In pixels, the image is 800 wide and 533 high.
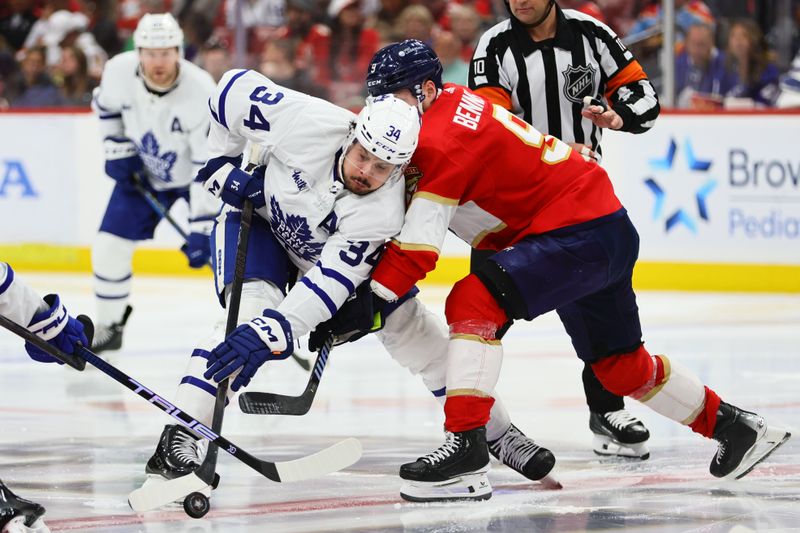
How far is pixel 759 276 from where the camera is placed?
22.1ft

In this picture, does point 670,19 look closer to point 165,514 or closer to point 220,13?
point 220,13

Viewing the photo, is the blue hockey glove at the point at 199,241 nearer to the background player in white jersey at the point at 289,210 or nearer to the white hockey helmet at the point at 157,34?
the white hockey helmet at the point at 157,34

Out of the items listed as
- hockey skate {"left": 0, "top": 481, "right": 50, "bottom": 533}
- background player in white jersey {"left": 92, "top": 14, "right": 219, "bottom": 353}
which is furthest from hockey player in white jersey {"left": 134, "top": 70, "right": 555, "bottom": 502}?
background player in white jersey {"left": 92, "top": 14, "right": 219, "bottom": 353}

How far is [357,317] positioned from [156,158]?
2408 mm

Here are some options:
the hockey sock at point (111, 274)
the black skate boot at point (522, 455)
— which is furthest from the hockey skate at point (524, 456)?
the hockey sock at point (111, 274)

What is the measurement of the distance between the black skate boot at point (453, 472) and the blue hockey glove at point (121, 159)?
250 cm

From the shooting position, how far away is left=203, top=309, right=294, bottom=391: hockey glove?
10.0 feet

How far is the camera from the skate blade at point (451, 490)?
10.8 feet

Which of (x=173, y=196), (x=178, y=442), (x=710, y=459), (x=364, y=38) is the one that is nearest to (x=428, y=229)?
(x=178, y=442)

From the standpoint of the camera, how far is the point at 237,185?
11.0 feet

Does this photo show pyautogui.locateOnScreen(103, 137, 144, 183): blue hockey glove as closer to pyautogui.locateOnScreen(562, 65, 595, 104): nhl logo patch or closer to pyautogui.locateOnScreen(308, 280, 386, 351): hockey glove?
pyautogui.locateOnScreen(562, 65, 595, 104): nhl logo patch

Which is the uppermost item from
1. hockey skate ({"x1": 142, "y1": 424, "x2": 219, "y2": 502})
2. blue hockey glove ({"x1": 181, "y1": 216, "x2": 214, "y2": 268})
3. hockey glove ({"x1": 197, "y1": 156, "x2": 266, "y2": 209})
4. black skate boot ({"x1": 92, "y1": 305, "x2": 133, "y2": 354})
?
hockey glove ({"x1": 197, "y1": 156, "x2": 266, "y2": 209})

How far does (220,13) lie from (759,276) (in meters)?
3.30

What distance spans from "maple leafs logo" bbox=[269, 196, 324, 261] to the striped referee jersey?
867mm
